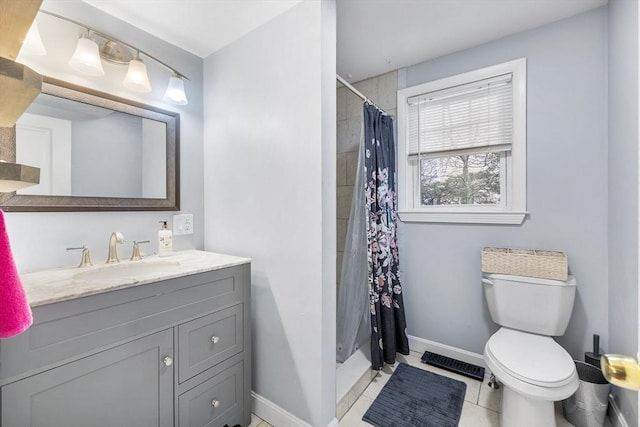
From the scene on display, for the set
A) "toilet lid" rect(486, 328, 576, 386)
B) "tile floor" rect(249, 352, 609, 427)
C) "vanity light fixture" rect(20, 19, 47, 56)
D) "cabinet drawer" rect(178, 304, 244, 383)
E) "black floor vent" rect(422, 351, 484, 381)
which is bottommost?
"tile floor" rect(249, 352, 609, 427)

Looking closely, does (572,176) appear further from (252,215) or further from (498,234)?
(252,215)

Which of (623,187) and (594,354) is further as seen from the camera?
(594,354)

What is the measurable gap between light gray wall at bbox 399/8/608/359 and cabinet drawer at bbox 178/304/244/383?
1.62 m

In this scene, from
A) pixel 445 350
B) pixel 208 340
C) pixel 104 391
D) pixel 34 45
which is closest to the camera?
pixel 104 391

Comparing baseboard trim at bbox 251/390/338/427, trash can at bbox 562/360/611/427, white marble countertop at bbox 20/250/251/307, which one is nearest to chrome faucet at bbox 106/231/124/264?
white marble countertop at bbox 20/250/251/307

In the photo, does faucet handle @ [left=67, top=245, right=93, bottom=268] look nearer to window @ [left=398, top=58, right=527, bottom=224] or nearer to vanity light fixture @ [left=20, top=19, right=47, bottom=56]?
vanity light fixture @ [left=20, top=19, right=47, bottom=56]

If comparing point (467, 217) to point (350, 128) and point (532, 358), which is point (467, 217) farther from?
point (350, 128)

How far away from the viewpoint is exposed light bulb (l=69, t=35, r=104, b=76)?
1.38 m

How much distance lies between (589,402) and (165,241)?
252cm

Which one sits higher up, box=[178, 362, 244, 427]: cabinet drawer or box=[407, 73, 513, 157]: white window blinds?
box=[407, 73, 513, 157]: white window blinds

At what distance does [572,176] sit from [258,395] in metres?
2.33

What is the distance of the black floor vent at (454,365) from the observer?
78.0 inches

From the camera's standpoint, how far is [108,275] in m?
1.46

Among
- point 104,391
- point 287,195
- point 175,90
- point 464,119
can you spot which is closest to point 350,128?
point 464,119
